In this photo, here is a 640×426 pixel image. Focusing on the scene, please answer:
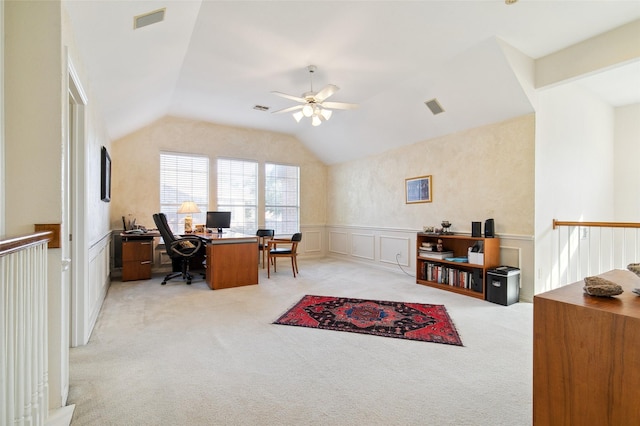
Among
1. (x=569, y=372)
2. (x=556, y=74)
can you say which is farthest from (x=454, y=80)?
(x=569, y=372)

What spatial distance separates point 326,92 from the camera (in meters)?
3.58

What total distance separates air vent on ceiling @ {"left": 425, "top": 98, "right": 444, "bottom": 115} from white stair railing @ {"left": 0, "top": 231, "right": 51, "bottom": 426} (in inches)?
182

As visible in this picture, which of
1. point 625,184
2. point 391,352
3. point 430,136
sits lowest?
point 391,352

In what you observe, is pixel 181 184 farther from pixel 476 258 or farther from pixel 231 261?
pixel 476 258

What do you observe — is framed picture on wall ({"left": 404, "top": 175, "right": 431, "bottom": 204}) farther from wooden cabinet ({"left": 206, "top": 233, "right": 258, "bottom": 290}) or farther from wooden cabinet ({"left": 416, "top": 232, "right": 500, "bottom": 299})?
wooden cabinet ({"left": 206, "top": 233, "right": 258, "bottom": 290})

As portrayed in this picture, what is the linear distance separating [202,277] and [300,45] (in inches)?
157

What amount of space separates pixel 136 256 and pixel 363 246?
14.4ft

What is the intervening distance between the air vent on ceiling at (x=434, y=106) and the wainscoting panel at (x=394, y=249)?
7.53 ft

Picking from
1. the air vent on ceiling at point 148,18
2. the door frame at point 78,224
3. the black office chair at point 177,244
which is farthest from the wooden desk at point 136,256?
the air vent on ceiling at point 148,18

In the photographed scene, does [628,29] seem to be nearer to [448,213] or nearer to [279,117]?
[448,213]

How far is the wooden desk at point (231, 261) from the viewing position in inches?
173

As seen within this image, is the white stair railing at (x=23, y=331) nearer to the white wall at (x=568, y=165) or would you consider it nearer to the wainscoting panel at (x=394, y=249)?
the white wall at (x=568, y=165)

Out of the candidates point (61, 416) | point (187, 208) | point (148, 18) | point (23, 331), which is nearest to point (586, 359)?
point (23, 331)

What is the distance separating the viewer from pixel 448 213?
488cm
